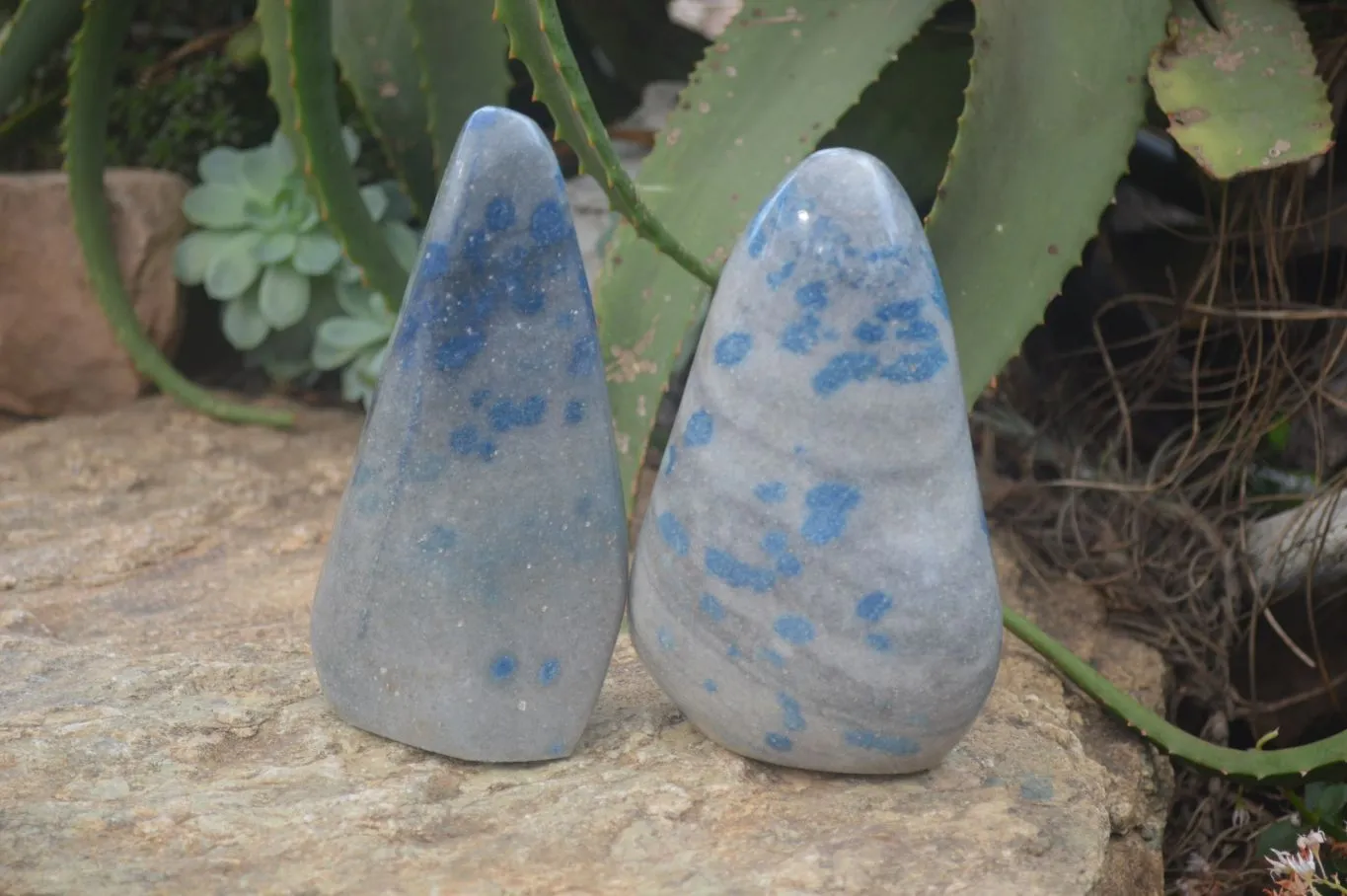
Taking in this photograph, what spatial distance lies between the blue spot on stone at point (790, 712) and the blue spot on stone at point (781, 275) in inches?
10.4

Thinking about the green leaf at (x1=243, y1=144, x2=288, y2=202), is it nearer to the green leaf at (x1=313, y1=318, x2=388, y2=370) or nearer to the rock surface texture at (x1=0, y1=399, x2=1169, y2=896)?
the green leaf at (x1=313, y1=318, x2=388, y2=370)

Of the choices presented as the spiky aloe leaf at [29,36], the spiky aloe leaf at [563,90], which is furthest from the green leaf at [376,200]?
the spiky aloe leaf at [563,90]

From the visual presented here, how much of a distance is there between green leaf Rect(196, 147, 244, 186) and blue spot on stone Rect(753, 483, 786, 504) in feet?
3.60

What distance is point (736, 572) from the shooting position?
0.95 metres

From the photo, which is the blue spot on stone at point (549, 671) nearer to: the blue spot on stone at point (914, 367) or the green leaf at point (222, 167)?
the blue spot on stone at point (914, 367)

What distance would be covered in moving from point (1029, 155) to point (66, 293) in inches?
46.6

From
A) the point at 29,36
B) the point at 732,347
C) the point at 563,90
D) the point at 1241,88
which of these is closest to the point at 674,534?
the point at 732,347

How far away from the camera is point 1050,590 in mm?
1438

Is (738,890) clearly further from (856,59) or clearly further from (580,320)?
(856,59)

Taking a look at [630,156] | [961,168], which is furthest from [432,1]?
[961,168]

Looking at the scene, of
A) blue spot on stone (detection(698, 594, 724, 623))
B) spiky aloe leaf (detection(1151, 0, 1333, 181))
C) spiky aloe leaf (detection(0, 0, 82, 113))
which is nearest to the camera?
blue spot on stone (detection(698, 594, 724, 623))

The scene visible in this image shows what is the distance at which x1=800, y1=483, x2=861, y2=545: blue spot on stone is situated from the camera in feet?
3.03

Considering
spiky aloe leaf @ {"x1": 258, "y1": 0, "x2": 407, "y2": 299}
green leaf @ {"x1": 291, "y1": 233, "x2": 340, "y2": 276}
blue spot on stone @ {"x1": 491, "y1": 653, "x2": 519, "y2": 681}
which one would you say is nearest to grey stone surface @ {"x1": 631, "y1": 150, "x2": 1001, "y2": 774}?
blue spot on stone @ {"x1": 491, "y1": 653, "x2": 519, "y2": 681}

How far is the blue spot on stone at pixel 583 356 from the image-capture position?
3.14 ft
